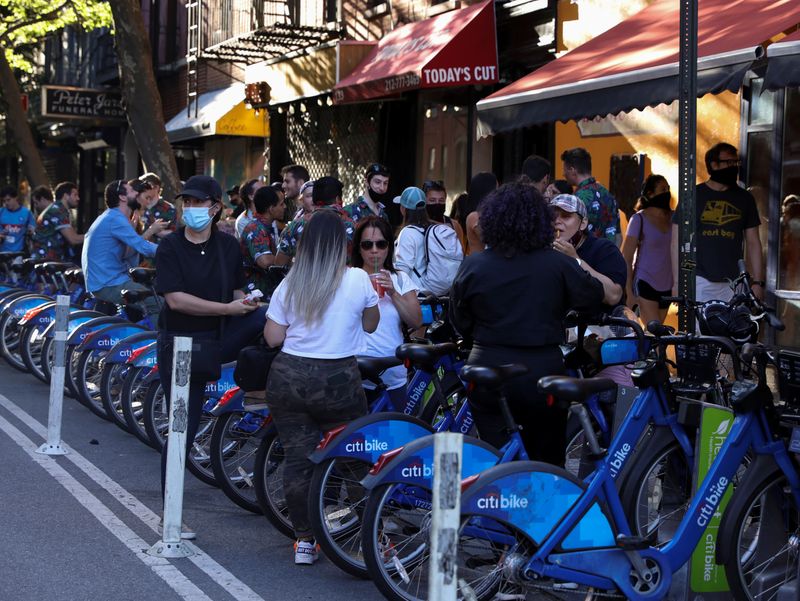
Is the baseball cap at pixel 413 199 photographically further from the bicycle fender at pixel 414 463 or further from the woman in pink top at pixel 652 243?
the bicycle fender at pixel 414 463

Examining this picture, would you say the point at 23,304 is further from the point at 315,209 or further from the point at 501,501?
the point at 501,501

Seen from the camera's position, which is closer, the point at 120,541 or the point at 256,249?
the point at 120,541

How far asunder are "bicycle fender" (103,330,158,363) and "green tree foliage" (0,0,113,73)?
1766cm

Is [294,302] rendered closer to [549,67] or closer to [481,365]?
[481,365]

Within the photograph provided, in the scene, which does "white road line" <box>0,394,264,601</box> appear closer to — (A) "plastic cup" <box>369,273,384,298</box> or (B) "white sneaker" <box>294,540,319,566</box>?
(B) "white sneaker" <box>294,540,319,566</box>

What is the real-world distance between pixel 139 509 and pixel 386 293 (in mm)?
2012

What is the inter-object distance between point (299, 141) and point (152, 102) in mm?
6017

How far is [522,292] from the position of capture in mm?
5848

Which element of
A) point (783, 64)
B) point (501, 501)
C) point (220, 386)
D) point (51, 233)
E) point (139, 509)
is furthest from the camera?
point (51, 233)

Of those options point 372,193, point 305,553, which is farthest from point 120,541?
point 372,193

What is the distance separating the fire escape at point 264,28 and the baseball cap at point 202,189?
37.8 feet

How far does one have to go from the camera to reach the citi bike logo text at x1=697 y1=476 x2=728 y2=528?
541 cm

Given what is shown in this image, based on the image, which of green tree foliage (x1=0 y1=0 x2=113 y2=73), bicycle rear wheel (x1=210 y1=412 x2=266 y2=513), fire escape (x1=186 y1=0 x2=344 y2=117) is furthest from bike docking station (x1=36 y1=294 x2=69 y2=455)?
green tree foliage (x1=0 y1=0 x2=113 y2=73)

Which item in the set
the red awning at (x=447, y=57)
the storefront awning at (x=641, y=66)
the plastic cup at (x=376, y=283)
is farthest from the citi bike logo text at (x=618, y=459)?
the red awning at (x=447, y=57)
